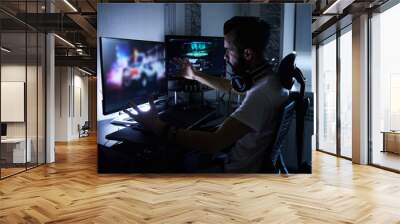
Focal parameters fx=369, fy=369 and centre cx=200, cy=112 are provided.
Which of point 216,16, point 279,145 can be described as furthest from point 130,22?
point 279,145

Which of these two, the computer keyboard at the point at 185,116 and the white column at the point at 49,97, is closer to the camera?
the computer keyboard at the point at 185,116

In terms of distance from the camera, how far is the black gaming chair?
6312mm

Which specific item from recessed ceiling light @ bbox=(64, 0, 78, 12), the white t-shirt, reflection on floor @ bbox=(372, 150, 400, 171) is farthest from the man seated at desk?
reflection on floor @ bbox=(372, 150, 400, 171)

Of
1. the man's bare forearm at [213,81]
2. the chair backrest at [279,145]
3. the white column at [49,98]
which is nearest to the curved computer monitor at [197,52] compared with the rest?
the man's bare forearm at [213,81]

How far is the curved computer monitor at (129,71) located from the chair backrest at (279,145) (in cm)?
208

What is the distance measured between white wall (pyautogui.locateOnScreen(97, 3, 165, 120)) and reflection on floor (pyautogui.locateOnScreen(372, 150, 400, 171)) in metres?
5.05

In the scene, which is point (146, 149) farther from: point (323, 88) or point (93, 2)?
point (323, 88)

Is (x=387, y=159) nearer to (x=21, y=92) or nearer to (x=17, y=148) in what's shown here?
(x=17, y=148)

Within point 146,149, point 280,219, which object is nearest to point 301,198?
point 280,219

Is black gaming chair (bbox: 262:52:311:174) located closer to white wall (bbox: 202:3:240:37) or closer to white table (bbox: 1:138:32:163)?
white wall (bbox: 202:3:240:37)

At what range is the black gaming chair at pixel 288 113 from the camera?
631 cm

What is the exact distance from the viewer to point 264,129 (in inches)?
243

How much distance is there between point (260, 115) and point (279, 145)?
2.13ft

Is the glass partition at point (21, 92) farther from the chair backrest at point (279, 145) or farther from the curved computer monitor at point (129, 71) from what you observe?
the chair backrest at point (279, 145)
